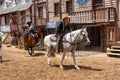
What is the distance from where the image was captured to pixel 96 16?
22344 millimetres

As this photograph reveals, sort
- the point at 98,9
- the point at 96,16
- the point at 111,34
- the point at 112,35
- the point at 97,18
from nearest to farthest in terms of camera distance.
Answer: the point at 112,35 < the point at 111,34 < the point at 98,9 < the point at 97,18 < the point at 96,16

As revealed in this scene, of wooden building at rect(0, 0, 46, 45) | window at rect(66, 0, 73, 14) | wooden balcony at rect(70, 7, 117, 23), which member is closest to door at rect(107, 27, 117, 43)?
wooden balcony at rect(70, 7, 117, 23)

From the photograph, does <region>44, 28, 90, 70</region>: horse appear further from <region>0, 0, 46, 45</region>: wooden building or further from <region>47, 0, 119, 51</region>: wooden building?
<region>0, 0, 46, 45</region>: wooden building

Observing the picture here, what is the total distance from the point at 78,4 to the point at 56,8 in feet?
15.9

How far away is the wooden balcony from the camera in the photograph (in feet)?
68.7

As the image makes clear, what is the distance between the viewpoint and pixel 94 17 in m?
22.4

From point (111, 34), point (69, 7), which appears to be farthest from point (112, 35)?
point (69, 7)

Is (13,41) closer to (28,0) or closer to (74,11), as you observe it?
(28,0)

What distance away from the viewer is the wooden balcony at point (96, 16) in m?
20.9

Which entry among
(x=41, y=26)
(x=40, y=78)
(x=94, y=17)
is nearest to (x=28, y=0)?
(x=41, y=26)

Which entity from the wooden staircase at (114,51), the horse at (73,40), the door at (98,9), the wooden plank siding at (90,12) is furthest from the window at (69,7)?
the horse at (73,40)

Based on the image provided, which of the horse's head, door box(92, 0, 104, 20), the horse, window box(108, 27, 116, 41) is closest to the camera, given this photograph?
the horse's head

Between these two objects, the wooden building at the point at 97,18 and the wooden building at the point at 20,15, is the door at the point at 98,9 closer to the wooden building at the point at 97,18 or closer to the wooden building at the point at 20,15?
the wooden building at the point at 97,18

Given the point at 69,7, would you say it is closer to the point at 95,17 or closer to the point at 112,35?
the point at 95,17
